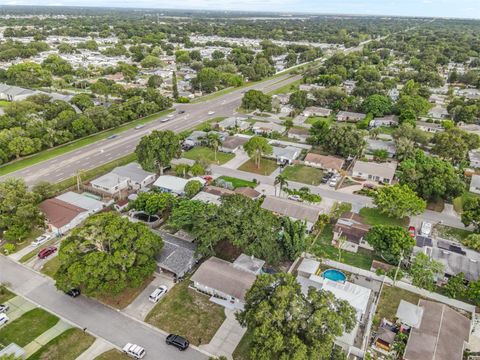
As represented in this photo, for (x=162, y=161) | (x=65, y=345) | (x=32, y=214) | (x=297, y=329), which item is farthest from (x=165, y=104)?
(x=297, y=329)

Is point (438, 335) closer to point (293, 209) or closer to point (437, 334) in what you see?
point (437, 334)

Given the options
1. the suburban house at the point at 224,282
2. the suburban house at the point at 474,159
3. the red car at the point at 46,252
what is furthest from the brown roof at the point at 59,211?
the suburban house at the point at 474,159

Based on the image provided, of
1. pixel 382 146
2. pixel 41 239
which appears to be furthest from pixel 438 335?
pixel 382 146

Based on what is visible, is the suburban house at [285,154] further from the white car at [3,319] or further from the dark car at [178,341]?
the white car at [3,319]

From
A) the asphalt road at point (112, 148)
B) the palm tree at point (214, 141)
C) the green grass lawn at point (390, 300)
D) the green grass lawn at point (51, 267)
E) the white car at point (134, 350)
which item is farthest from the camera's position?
the palm tree at point (214, 141)

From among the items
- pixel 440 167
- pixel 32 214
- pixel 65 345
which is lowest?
pixel 65 345

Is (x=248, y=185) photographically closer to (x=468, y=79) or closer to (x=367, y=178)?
(x=367, y=178)
